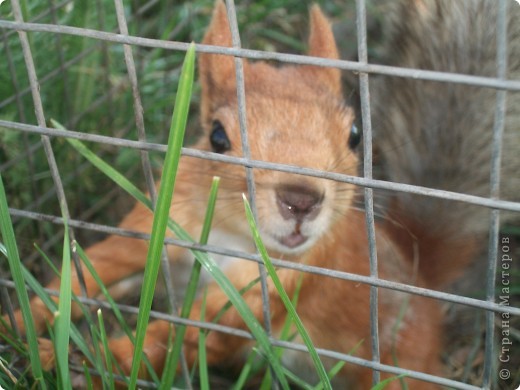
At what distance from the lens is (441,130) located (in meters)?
1.49

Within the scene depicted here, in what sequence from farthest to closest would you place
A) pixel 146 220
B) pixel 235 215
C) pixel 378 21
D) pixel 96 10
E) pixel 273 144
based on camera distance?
pixel 378 21
pixel 96 10
pixel 146 220
pixel 235 215
pixel 273 144

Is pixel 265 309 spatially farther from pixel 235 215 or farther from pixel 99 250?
pixel 99 250

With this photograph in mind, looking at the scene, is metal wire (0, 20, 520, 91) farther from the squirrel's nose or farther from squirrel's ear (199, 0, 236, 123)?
squirrel's ear (199, 0, 236, 123)

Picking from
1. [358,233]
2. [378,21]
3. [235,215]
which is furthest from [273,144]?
[378,21]

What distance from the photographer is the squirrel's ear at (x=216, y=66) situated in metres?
1.43

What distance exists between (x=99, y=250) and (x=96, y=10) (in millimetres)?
655

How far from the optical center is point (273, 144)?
48.3 inches

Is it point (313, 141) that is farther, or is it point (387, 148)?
point (387, 148)

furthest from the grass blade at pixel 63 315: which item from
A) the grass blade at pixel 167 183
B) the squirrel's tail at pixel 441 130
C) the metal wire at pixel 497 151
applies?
the squirrel's tail at pixel 441 130

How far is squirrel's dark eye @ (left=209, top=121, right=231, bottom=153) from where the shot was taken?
134 centimetres

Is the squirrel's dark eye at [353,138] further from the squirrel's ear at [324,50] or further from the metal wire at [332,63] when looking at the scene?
the metal wire at [332,63]

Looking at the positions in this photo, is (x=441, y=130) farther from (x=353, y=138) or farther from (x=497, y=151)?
(x=497, y=151)

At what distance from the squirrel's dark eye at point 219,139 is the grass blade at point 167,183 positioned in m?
0.43

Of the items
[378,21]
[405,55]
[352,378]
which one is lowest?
[352,378]
